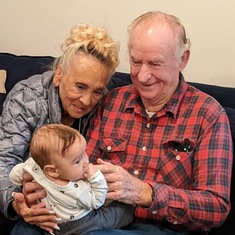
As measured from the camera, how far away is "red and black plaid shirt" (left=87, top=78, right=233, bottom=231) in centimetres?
150

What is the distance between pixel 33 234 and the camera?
1.52 meters

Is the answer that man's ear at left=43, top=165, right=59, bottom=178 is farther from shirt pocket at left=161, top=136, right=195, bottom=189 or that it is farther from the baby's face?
shirt pocket at left=161, top=136, right=195, bottom=189

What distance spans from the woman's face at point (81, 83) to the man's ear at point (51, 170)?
0.44m

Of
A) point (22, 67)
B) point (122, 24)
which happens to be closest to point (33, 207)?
point (22, 67)

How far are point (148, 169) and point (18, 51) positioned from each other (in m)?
1.43

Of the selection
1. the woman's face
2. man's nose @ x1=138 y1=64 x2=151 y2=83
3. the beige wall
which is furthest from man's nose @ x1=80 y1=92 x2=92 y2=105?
the beige wall

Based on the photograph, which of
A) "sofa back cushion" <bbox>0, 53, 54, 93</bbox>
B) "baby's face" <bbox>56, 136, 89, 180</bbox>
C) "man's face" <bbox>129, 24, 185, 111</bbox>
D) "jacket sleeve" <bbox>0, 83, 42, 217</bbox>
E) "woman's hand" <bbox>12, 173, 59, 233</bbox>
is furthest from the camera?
"sofa back cushion" <bbox>0, 53, 54, 93</bbox>

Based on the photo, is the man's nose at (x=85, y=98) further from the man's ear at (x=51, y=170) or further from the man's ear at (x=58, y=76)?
the man's ear at (x=51, y=170)

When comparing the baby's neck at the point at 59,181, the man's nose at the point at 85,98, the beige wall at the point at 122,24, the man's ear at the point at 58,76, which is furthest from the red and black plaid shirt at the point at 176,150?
the beige wall at the point at 122,24

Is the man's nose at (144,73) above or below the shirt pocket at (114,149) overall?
above

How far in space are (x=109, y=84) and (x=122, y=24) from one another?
1.48 feet

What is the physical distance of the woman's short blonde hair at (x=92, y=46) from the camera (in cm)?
171

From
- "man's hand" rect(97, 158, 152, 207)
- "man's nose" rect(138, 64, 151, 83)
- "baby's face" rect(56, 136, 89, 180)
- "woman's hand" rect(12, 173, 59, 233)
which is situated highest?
"man's nose" rect(138, 64, 151, 83)

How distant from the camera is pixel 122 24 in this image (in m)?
2.34
